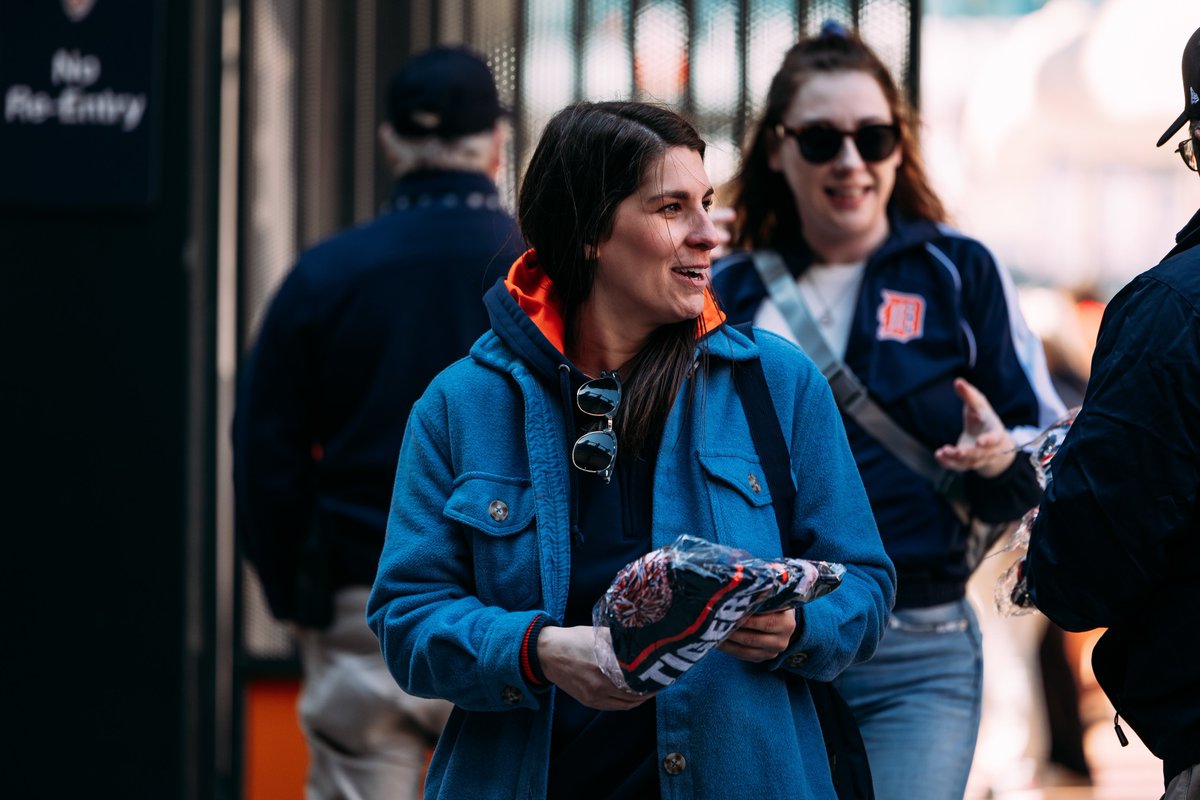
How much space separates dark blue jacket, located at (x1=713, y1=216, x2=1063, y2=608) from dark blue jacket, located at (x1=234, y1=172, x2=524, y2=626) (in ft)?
2.69

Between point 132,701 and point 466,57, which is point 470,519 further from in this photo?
point 132,701

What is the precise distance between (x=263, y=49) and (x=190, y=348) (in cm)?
92

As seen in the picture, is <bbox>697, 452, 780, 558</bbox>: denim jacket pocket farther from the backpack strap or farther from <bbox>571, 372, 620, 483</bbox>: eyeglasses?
<bbox>571, 372, 620, 483</bbox>: eyeglasses

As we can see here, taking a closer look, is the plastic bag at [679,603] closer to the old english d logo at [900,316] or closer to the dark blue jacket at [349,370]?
the old english d logo at [900,316]

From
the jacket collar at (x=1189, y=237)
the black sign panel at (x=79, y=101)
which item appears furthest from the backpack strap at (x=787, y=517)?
the black sign panel at (x=79, y=101)

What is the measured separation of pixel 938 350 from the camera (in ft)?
10.6

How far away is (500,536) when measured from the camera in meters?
2.24

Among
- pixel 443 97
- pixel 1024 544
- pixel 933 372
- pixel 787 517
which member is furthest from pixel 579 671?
pixel 443 97

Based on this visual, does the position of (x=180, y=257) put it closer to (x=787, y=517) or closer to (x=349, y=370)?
(x=349, y=370)

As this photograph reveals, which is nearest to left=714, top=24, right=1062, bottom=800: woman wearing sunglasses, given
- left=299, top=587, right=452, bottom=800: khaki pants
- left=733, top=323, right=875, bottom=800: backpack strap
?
left=733, top=323, right=875, bottom=800: backpack strap

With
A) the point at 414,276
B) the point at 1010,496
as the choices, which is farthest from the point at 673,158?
Answer: the point at 414,276

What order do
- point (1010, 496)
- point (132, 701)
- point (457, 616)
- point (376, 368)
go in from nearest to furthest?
point (457, 616)
point (1010, 496)
point (376, 368)
point (132, 701)

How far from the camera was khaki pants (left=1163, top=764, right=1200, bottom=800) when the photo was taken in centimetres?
213

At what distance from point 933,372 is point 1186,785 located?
118 centimetres
